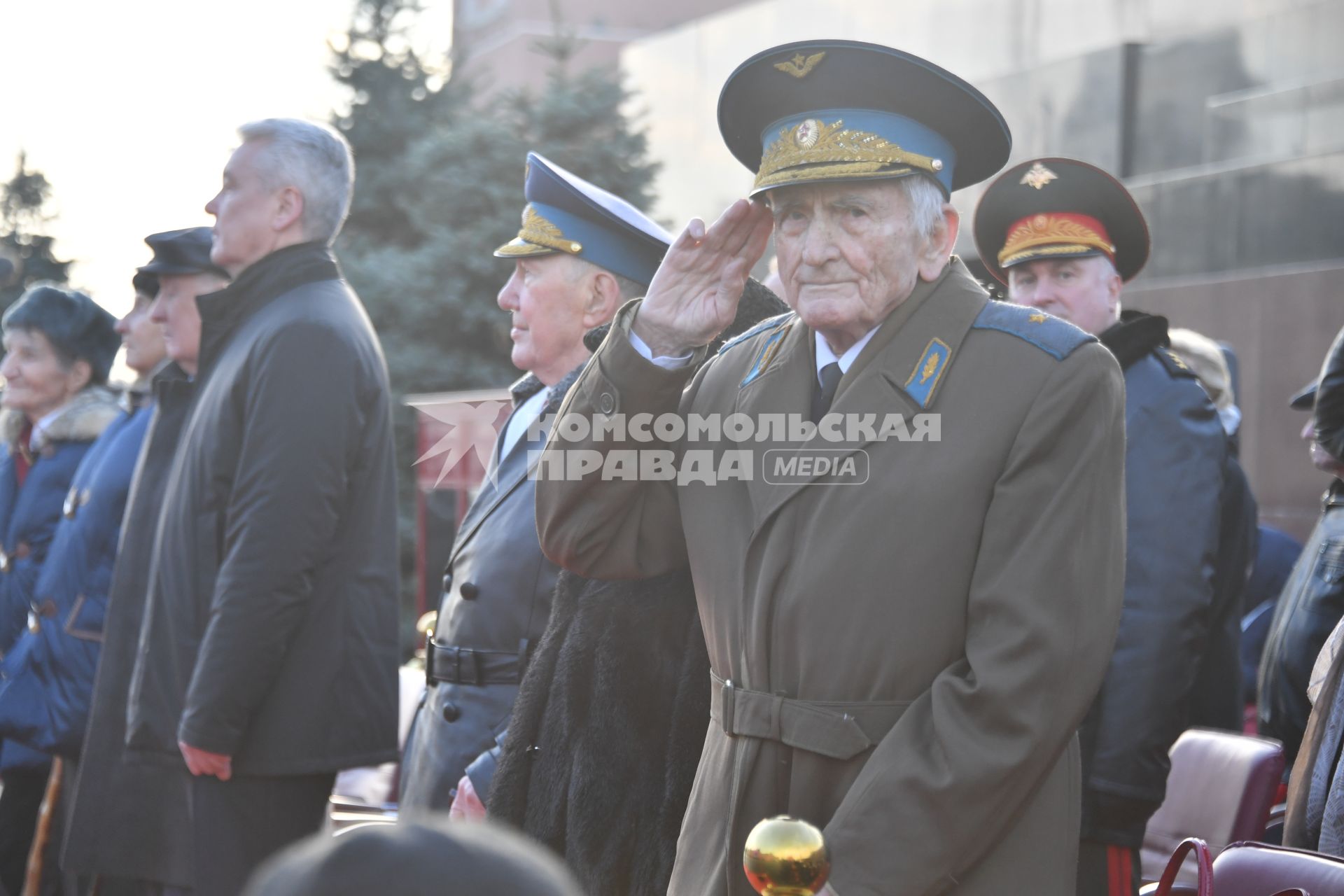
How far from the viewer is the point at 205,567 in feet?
13.1

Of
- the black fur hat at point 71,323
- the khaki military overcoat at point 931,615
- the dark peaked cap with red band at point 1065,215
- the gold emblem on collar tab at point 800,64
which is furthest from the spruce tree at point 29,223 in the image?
the khaki military overcoat at point 931,615

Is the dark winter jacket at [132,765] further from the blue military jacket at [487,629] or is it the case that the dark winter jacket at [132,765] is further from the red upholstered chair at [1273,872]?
the red upholstered chair at [1273,872]

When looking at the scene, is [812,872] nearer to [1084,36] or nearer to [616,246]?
[616,246]

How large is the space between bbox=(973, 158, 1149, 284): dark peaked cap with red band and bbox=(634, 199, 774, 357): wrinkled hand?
1.85 m

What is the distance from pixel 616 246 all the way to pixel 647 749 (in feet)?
4.37

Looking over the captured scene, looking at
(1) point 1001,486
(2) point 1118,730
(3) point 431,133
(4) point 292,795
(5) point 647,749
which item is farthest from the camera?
(3) point 431,133

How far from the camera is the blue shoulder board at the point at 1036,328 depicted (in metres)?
2.36

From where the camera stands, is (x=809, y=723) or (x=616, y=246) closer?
(x=809, y=723)

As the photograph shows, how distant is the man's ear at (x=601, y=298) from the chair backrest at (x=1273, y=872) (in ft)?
6.07

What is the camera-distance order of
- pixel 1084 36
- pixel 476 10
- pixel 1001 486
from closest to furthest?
pixel 1001 486
pixel 1084 36
pixel 476 10

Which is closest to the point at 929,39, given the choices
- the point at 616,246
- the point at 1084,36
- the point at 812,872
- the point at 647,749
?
the point at 1084,36

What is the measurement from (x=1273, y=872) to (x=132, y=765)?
9.61 ft

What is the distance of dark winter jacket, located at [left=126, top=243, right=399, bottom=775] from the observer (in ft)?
12.5

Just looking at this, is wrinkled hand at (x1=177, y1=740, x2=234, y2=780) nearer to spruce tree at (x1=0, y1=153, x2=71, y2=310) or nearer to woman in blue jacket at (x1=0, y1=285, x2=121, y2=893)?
woman in blue jacket at (x1=0, y1=285, x2=121, y2=893)
